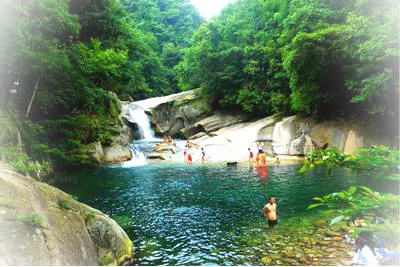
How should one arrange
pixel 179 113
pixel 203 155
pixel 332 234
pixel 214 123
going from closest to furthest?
pixel 332 234 → pixel 203 155 → pixel 214 123 → pixel 179 113

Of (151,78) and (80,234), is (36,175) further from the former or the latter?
(151,78)

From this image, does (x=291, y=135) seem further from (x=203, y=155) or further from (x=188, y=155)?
(x=188, y=155)

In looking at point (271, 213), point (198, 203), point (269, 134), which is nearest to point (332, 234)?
point (271, 213)

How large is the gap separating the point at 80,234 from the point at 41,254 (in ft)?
5.82

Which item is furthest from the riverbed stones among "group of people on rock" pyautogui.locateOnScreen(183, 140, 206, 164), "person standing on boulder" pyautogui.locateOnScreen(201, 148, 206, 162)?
"person standing on boulder" pyautogui.locateOnScreen(201, 148, 206, 162)

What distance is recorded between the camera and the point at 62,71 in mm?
21062

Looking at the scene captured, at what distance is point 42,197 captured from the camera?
7984 millimetres

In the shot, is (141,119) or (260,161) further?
(141,119)

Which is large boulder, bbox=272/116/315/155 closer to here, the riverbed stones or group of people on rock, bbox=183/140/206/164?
group of people on rock, bbox=183/140/206/164

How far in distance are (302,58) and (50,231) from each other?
2519cm

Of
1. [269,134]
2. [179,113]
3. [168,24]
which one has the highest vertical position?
[168,24]

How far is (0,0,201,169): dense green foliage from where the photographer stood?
55.7 feet

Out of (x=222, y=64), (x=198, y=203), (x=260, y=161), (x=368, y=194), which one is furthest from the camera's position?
(x=222, y=64)

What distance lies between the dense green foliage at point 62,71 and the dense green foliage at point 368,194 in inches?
610
